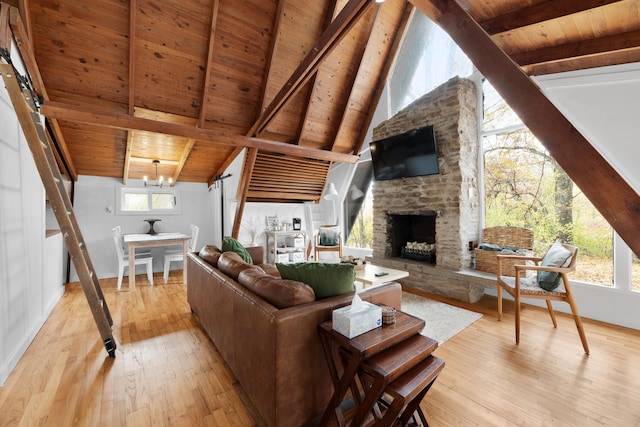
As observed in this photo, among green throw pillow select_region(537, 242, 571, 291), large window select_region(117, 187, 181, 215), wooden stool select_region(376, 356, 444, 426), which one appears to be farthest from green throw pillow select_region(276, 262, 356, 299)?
large window select_region(117, 187, 181, 215)

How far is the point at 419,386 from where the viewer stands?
1071 millimetres

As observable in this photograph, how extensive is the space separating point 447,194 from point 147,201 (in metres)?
5.65

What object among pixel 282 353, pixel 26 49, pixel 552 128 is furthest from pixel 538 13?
pixel 26 49

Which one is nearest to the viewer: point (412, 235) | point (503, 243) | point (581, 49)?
point (581, 49)

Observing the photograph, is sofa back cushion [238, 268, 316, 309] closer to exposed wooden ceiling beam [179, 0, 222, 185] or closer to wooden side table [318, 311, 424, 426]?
wooden side table [318, 311, 424, 426]

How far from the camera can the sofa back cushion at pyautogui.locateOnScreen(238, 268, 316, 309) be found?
142cm

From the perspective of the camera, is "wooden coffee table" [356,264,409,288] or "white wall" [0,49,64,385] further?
"wooden coffee table" [356,264,409,288]

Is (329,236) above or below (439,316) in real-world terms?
above

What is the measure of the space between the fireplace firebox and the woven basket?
2.28 feet

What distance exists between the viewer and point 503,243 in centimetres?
343

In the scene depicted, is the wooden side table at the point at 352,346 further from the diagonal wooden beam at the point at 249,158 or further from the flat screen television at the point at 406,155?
the diagonal wooden beam at the point at 249,158

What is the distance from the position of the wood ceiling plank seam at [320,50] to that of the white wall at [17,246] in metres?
2.67

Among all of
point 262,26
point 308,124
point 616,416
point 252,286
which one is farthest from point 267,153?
point 616,416

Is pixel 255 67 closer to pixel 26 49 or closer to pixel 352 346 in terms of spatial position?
pixel 26 49
